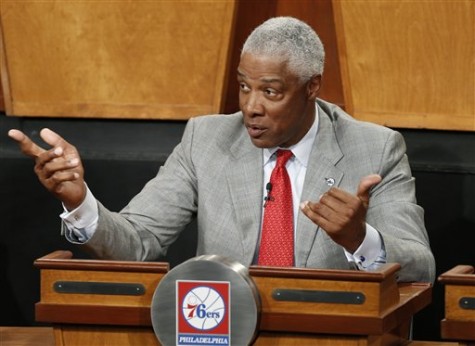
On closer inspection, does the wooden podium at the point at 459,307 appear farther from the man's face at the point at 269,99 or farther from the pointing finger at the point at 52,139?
the pointing finger at the point at 52,139

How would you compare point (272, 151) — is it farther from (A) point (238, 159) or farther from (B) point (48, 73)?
(B) point (48, 73)

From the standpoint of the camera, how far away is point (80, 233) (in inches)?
102

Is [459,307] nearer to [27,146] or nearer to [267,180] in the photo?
[267,180]

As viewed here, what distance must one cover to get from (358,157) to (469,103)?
70 centimetres

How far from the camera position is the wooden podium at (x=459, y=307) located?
2115 millimetres

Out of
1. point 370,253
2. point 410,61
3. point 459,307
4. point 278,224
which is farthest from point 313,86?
point 459,307

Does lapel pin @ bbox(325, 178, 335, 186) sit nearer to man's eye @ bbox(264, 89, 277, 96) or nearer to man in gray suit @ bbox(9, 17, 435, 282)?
man in gray suit @ bbox(9, 17, 435, 282)

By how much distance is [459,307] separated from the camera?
6.98 feet

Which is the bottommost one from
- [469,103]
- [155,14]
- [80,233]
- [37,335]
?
[37,335]

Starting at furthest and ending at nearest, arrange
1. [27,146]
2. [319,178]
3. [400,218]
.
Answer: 1. [319,178]
2. [400,218]
3. [27,146]

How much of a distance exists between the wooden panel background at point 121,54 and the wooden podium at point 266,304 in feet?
4.46

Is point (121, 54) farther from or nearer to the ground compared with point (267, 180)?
farther from the ground

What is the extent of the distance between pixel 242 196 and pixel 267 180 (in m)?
0.09

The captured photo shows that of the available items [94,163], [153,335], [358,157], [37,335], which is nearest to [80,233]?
[37,335]
